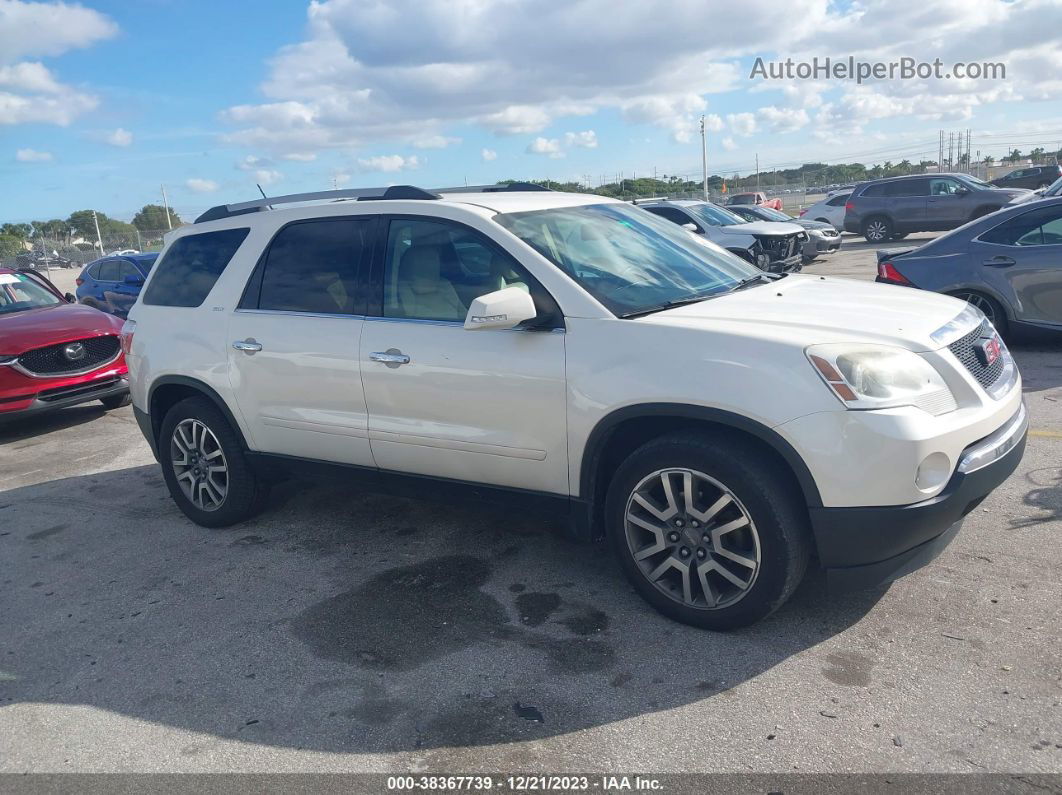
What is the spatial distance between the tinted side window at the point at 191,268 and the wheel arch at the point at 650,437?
2725 mm

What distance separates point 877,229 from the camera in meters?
23.7

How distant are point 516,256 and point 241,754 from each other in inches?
93.6

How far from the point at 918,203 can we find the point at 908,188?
1.66ft

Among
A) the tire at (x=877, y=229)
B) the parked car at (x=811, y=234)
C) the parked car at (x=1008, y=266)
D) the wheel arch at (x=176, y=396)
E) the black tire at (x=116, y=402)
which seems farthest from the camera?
the tire at (x=877, y=229)

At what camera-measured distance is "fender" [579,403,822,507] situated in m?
3.35

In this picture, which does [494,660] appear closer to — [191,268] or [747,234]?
[191,268]

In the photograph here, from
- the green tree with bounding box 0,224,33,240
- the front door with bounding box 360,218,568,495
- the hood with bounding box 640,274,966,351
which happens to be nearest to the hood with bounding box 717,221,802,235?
the hood with bounding box 640,274,966,351

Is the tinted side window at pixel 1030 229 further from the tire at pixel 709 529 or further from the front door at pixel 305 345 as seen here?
the front door at pixel 305 345

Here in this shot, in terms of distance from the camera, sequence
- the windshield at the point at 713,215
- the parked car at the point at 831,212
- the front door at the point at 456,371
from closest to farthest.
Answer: the front door at the point at 456,371 → the windshield at the point at 713,215 → the parked car at the point at 831,212

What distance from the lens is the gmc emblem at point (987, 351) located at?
3.83 metres

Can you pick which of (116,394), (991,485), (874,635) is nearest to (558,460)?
(874,635)

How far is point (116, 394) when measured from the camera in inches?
371

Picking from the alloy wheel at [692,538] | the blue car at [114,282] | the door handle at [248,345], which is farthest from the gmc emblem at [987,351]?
the blue car at [114,282]

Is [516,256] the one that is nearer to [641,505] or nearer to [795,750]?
[641,505]
